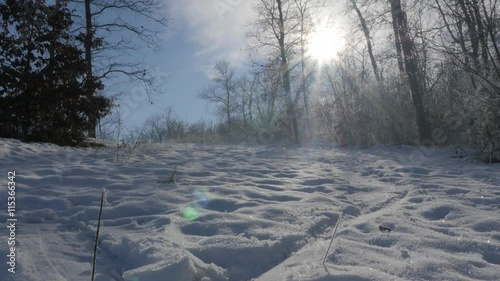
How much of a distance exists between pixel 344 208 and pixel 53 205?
101 inches

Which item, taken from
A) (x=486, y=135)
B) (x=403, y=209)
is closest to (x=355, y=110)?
(x=486, y=135)

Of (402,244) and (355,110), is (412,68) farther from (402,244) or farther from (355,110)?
(402,244)

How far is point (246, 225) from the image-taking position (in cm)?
238

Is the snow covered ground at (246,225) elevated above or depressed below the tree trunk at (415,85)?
below

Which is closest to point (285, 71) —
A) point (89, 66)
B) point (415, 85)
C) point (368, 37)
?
point (368, 37)

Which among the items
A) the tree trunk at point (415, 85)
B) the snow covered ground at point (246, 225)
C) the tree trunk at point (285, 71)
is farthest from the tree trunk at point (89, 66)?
the tree trunk at point (285, 71)

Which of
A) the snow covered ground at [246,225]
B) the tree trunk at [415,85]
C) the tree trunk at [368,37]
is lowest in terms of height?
the snow covered ground at [246,225]

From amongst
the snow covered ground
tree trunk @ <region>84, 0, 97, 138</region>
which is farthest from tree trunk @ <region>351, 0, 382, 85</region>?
tree trunk @ <region>84, 0, 97, 138</region>

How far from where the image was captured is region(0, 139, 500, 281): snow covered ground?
66.3 inches

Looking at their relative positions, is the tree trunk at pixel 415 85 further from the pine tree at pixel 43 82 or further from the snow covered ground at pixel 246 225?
the pine tree at pixel 43 82

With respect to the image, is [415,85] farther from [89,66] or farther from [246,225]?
[89,66]

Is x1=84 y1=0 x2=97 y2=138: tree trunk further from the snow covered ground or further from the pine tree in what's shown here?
the snow covered ground

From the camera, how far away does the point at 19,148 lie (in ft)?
16.6

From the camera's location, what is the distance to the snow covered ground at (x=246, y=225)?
5.53ft
